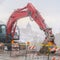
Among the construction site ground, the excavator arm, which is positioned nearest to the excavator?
the excavator arm

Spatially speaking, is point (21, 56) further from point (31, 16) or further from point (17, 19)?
point (17, 19)

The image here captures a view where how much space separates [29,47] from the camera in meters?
33.8

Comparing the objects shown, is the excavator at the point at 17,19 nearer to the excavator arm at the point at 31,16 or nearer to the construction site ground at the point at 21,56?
the excavator arm at the point at 31,16

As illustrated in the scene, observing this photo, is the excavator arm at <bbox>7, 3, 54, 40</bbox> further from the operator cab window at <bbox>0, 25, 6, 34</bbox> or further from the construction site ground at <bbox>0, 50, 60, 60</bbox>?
the construction site ground at <bbox>0, 50, 60, 60</bbox>

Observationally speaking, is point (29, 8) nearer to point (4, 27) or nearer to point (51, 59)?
point (4, 27)

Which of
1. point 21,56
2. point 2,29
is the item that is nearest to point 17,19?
point 2,29

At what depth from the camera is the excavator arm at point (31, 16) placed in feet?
113

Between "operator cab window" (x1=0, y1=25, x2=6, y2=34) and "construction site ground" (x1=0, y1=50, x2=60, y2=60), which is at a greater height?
"operator cab window" (x1=0, y1=25, x2=6, y2=34)

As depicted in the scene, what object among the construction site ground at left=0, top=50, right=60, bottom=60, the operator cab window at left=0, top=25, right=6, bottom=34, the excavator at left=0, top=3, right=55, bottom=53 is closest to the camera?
the construction site ground at left=0, top=50, right=60, bottom=60

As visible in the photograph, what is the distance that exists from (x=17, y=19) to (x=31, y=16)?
3002mm

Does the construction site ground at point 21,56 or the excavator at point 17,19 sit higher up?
the excavator at point 17,19

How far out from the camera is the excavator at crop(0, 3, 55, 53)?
34219 mm

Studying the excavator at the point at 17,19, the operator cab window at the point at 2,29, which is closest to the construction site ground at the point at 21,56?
the excavator at the point at 17,19

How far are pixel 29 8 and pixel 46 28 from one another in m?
4.10
